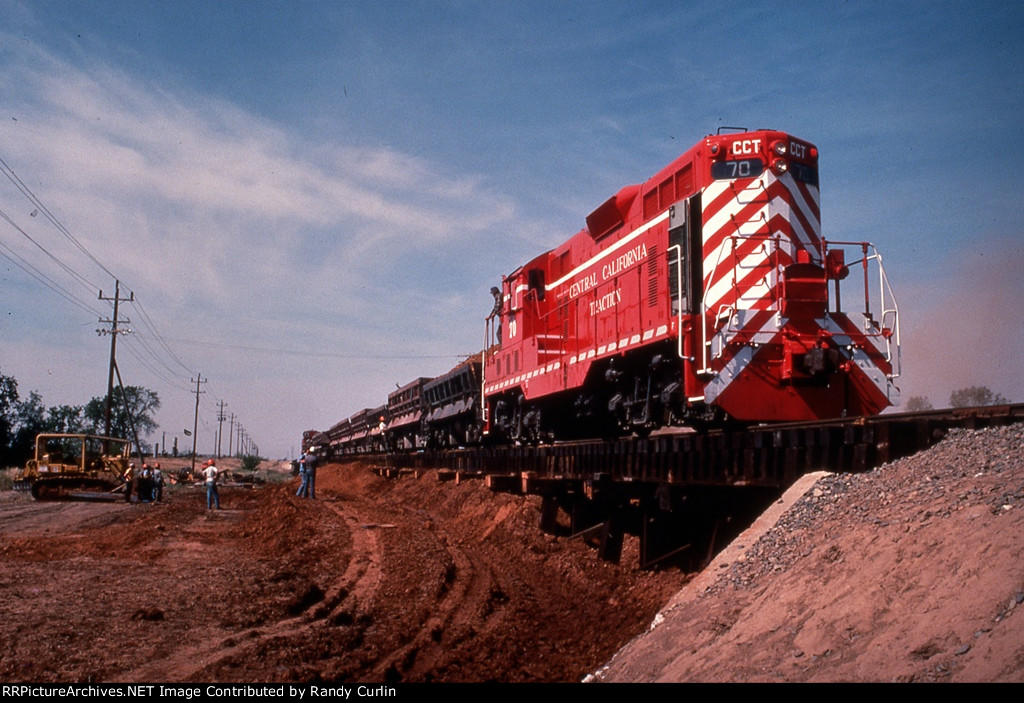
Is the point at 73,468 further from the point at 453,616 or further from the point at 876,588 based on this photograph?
the point at 876,588

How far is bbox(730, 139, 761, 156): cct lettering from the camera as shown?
11.3m

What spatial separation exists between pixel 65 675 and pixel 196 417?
87.2 meters

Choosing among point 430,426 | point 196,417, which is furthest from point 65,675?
point 196,417

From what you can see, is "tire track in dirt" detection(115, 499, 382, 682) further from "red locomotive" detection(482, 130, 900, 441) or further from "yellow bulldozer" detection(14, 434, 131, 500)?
"yellow bulldozer" detection(14, 434, 131, 500)

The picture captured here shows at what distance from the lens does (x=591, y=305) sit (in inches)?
584

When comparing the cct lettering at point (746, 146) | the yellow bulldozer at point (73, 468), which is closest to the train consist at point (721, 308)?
the cct lettering at point (746, 146)

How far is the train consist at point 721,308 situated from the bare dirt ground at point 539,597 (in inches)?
100

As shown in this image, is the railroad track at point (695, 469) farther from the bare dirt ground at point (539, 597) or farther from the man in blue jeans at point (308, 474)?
the man in blue jeans at point (308, 474)

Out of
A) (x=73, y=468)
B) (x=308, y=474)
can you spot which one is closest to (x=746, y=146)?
(x=308, y=474)

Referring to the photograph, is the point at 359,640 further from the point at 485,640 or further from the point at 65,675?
the point at 65,675

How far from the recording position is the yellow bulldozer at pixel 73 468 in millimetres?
31203

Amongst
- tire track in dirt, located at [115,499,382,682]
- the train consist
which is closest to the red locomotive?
the train consist

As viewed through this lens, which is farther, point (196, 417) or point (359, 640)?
point (196, 417)

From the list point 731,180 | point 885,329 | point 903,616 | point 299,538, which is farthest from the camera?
point 299,538
